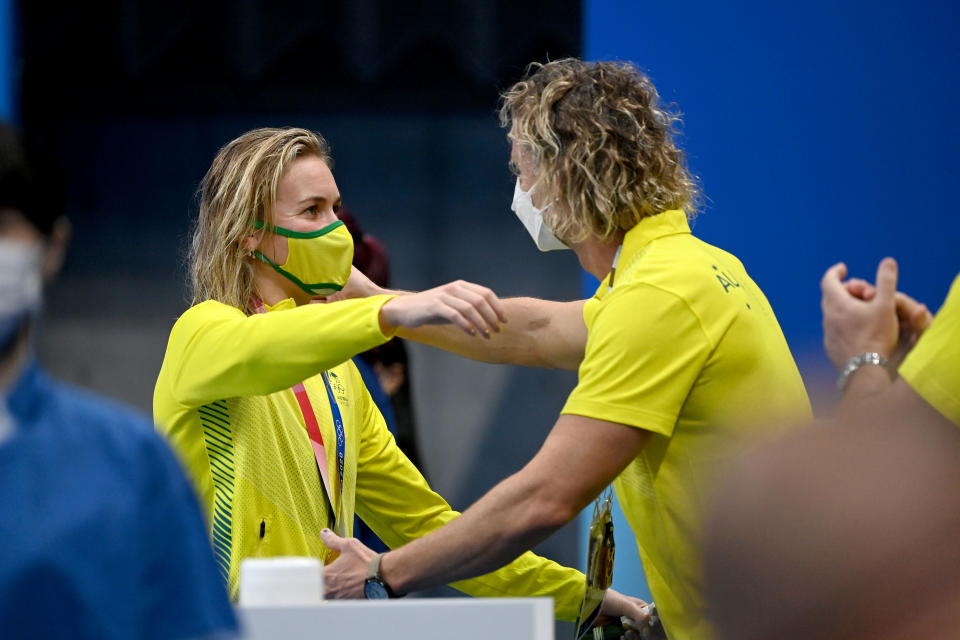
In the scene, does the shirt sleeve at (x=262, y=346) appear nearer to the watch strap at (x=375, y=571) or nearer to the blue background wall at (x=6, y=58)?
the watch strap at (x=375, y=571)

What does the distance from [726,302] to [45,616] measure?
115 cm

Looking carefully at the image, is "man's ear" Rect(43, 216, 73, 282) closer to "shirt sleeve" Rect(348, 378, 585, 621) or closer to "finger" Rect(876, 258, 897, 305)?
"finger" Rect(876, 258, 897, 305)

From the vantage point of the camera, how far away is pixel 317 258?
222cm

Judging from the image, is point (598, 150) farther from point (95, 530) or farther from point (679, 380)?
point (95, 530)

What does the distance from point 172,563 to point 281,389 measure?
32.1 inches

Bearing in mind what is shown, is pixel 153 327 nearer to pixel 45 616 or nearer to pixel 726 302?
pixel 726 302

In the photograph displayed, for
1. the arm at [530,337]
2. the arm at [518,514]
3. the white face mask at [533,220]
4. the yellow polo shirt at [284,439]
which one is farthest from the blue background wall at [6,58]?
the arm at [518,514]

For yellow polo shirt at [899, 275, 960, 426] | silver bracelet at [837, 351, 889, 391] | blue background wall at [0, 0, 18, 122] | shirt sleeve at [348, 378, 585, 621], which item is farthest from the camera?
blue background wall at [0, 0, 18, 122]

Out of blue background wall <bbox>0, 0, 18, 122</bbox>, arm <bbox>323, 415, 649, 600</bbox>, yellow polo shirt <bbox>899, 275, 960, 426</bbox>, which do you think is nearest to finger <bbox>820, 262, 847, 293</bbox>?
yellow polo shirt <bbox>899, 275, 960, 426</bbox>

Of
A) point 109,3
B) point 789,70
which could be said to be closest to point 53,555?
point 789,70

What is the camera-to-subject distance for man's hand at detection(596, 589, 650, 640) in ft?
7.00

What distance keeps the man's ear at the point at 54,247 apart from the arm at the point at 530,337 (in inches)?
46.0

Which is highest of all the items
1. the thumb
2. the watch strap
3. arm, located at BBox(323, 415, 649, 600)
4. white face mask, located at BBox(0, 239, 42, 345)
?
white face mask, located at BBox(0, 239, 42, 345)

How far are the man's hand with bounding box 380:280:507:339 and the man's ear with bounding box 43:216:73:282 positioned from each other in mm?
673
